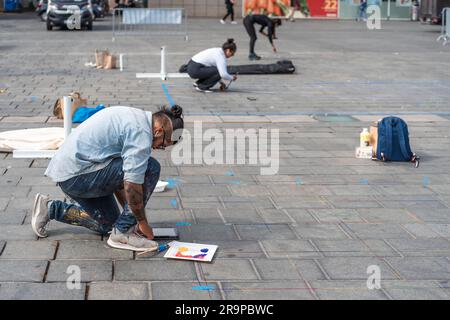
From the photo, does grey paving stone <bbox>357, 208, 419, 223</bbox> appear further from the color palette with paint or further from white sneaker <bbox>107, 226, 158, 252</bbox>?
white sneaker <bbox>107, 226, 158, 252</bbox>

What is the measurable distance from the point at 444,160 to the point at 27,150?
454 cm

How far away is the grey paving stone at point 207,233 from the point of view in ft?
19.9

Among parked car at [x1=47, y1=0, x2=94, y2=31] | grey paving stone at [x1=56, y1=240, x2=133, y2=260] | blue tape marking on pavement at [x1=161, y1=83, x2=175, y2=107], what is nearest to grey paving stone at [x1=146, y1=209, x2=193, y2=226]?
grey paving stone at [x1=56, y1=240, x2=133, y2=260]

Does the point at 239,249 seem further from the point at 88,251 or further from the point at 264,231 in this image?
the point at 88,251

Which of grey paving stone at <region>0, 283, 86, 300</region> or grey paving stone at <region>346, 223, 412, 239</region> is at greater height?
grey paving stone at <region>346, 223, 412, 239</region>

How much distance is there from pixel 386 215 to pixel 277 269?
172 cm

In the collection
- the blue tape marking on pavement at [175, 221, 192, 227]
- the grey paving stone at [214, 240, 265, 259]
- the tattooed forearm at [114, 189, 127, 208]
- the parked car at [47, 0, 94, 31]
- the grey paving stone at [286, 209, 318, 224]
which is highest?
the parked car at [47, 0, 94, 31]

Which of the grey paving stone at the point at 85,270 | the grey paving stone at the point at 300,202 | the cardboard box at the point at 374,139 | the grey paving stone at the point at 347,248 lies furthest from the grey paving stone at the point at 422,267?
the cardboard box at the point at 374,139

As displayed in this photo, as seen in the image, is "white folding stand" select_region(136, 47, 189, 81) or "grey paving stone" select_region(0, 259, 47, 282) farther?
"white folding stand" select_region(136, 47, 189, 81)

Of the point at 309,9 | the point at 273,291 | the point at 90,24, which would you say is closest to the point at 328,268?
the point at 273,291

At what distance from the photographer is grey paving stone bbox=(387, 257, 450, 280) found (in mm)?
5332

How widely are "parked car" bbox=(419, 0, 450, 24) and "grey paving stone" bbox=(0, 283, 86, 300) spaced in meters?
29.1
